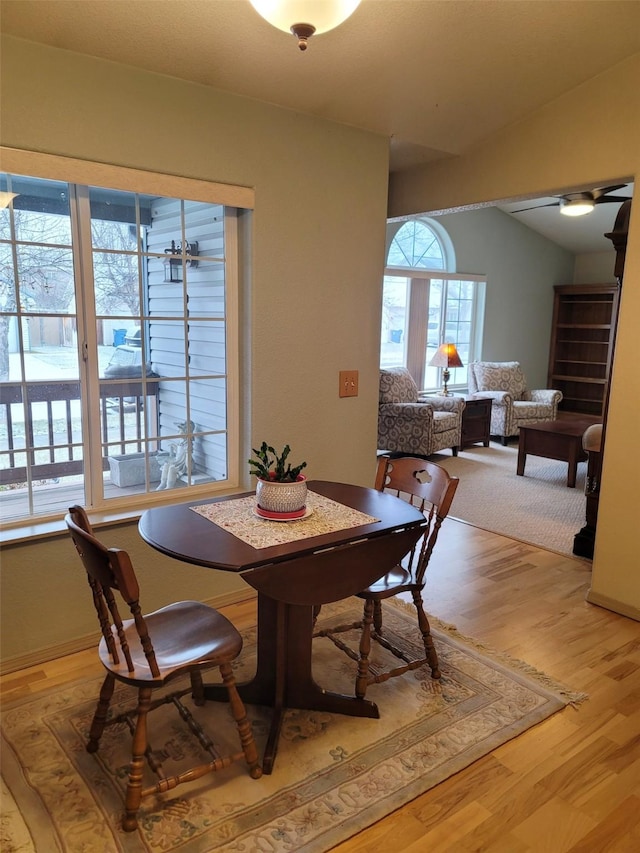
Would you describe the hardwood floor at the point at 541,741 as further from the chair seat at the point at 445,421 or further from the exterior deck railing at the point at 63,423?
the chair seat at the point at 445,421

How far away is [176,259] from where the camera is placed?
2705 millimetres

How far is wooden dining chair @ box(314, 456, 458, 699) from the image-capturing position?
7.07ft

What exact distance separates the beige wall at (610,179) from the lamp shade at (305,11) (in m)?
1.61

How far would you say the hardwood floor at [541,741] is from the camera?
1653 mm

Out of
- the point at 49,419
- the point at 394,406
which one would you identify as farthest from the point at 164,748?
the point at 394,406

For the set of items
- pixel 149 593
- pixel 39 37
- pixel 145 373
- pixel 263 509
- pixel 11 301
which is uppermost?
pixel 39 37

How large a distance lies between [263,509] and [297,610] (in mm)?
358

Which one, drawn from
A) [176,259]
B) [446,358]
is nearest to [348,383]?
[176,259]

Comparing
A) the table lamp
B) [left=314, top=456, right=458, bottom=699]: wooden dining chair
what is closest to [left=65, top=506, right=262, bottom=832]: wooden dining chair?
[left=314, top=456, right=458, bottom=699]: wooden dining chair

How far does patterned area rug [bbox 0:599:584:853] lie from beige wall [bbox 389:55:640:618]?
825mm

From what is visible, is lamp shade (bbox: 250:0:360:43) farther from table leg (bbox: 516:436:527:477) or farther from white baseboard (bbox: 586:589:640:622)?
table leg (bbox: 516:436:527:477)

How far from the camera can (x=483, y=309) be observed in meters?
7.73

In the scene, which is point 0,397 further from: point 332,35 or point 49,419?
point 332,35

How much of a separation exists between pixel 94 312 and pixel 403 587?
1637 millimetres
